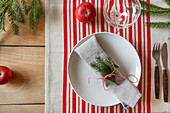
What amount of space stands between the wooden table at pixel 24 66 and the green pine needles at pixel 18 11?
34 millimetres

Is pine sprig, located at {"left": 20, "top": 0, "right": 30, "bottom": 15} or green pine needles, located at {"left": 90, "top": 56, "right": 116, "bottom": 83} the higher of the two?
pine sprig, located at {"left": 20, "top": 0, "right": 30, "bottom": 15}

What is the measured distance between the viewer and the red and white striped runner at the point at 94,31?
2.57 ft

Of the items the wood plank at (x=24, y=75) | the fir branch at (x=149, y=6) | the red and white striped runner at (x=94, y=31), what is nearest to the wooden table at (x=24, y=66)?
the wood plank at (x=24, y=75)

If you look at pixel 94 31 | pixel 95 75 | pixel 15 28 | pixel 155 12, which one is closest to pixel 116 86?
pixel 95 75

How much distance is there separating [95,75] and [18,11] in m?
0.40

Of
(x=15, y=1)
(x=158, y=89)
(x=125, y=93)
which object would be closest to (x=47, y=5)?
(x=15, y=1)

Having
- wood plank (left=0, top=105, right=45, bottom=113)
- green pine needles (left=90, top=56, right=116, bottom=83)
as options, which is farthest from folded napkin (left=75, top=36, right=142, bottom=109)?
wood plank (left=0, top=105, right=45, bottom=113)

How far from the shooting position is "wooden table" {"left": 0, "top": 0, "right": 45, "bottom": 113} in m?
0.78

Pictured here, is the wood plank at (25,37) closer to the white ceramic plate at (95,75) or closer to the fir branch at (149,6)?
the white ceramic plate at (95,75)

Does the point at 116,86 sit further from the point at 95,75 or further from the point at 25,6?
the point at 25,6

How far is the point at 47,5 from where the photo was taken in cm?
78

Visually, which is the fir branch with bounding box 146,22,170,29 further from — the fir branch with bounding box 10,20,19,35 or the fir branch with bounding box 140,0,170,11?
the fir branch with bounding box 10,20,19,35

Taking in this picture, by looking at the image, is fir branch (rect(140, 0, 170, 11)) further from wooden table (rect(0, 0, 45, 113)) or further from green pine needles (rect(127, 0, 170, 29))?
wooden table (rect(0, 0, 45, 113))

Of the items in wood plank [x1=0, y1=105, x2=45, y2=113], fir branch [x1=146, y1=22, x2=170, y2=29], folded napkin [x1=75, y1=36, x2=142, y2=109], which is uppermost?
fir branch [x1=146, y1=22, x2=170, y2=29]
